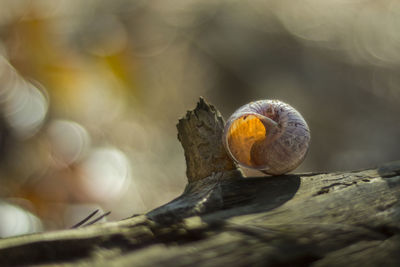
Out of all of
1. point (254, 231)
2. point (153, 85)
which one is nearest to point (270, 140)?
point (254, 231)

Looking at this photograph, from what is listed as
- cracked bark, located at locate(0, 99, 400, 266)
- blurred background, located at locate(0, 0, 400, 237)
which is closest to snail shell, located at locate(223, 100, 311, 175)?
cracked bark, located at locate(0, 99, 400, 266)

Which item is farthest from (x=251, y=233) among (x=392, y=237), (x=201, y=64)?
(x=201, y=64)

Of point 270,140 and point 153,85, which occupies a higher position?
point 153,85

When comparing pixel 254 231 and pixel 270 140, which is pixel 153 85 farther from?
pixel 254 231

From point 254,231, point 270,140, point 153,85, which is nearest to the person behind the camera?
point 254,231

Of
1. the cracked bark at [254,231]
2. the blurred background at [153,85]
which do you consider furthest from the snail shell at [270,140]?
the blurred background at [153,85]

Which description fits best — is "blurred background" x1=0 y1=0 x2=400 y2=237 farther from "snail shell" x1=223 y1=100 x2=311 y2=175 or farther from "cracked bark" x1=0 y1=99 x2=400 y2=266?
"cracked bark" x1=0 y1=99 x2=400 y2=266

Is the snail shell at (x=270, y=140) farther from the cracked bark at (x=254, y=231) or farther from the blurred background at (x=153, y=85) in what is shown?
the blurred background at (x=153, y=85)
